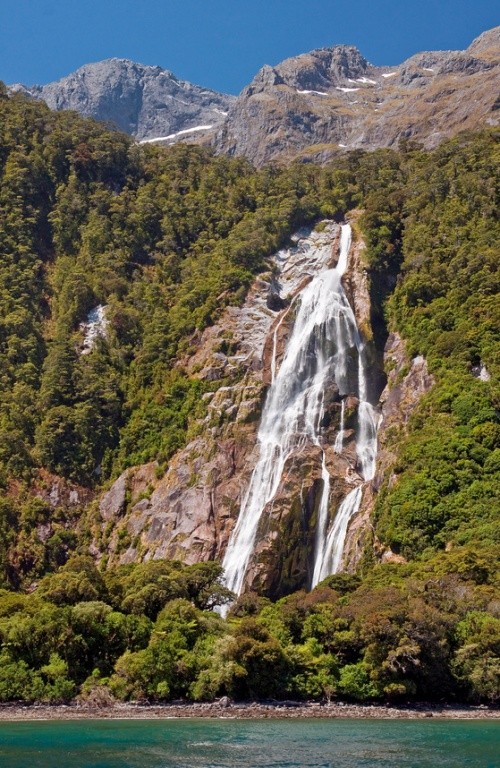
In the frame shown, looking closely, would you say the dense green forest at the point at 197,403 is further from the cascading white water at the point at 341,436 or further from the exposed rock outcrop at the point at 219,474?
the cascading white water at the point at 341,436

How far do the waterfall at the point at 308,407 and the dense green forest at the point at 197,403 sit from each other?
14.2 ft

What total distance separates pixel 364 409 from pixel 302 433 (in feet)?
21.9

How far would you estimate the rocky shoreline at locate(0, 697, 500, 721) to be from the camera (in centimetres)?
4762

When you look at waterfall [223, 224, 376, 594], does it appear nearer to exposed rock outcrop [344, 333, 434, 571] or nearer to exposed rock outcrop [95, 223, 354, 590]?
exposed rock outcrop [95, 223, 354, 590]

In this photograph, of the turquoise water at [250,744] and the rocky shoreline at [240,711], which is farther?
the rocky shoreline at [240,711]

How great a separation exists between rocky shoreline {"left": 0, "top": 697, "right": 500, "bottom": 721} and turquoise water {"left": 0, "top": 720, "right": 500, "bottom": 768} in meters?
1.67

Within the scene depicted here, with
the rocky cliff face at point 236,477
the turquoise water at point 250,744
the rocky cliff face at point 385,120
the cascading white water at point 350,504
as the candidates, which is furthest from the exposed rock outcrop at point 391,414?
the rocky cliff face at point 385,120

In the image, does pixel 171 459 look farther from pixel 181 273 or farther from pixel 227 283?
pixel 181 273

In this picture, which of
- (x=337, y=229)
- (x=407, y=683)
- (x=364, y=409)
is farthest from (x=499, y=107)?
(x=407, y=683)

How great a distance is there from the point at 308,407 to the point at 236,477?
9.63 metres

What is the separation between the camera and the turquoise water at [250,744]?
35.1 meters

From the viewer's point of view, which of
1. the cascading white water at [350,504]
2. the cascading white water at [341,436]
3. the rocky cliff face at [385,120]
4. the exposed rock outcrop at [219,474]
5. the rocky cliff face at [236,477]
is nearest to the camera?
the cascading white water at [350,504]

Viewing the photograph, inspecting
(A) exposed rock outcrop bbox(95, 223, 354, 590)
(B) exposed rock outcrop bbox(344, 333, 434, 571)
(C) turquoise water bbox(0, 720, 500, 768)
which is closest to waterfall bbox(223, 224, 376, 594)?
(A) exposed rock outcrop bbox(95, 223, 354, 590)

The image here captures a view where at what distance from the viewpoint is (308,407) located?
82.1 meters
